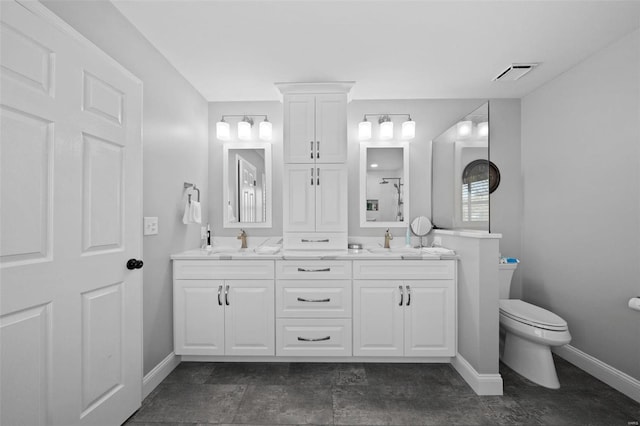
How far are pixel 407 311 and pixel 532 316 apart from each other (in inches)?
35.0

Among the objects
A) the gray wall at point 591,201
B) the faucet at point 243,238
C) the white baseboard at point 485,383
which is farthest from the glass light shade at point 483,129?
the faucet at point 243,238

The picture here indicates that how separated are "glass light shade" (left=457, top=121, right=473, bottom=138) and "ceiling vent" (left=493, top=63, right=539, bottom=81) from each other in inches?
18.4

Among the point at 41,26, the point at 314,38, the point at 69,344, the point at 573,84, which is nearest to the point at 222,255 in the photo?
the point at 69,344

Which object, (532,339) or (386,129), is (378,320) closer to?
(532,339)

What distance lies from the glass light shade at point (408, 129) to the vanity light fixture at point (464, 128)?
16.2 inches

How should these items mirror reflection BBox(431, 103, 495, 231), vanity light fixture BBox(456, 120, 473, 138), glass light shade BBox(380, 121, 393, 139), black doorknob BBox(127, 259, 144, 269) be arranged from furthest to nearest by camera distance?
glass light shade BBox(380, 121, 393, 139) < vanity light fixture BBox(456, 120, 473, 138) < mirror reflection BBox(431, 103, 495, 231) < black doorknob BBox(127, 259, 144, 269)

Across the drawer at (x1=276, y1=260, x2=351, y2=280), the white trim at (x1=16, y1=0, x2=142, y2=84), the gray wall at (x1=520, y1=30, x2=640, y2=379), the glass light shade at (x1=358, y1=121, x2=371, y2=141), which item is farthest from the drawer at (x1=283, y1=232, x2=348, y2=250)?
the gray wall at (x1=520, y1=30, x2=640, y2=379)

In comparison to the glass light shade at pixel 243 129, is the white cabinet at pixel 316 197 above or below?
below

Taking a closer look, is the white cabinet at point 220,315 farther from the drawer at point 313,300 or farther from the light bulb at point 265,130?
the light bulb at point 265,130

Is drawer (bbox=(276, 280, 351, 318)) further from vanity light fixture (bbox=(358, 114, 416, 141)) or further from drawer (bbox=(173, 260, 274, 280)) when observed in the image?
vanity light fixture (bbox=(358, 114, 416, 141))

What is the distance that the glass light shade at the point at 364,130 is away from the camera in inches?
110

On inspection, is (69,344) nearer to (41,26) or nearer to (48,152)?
(48,152)

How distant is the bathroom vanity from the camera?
222 cm

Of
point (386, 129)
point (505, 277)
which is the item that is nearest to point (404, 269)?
point (505, 277)
